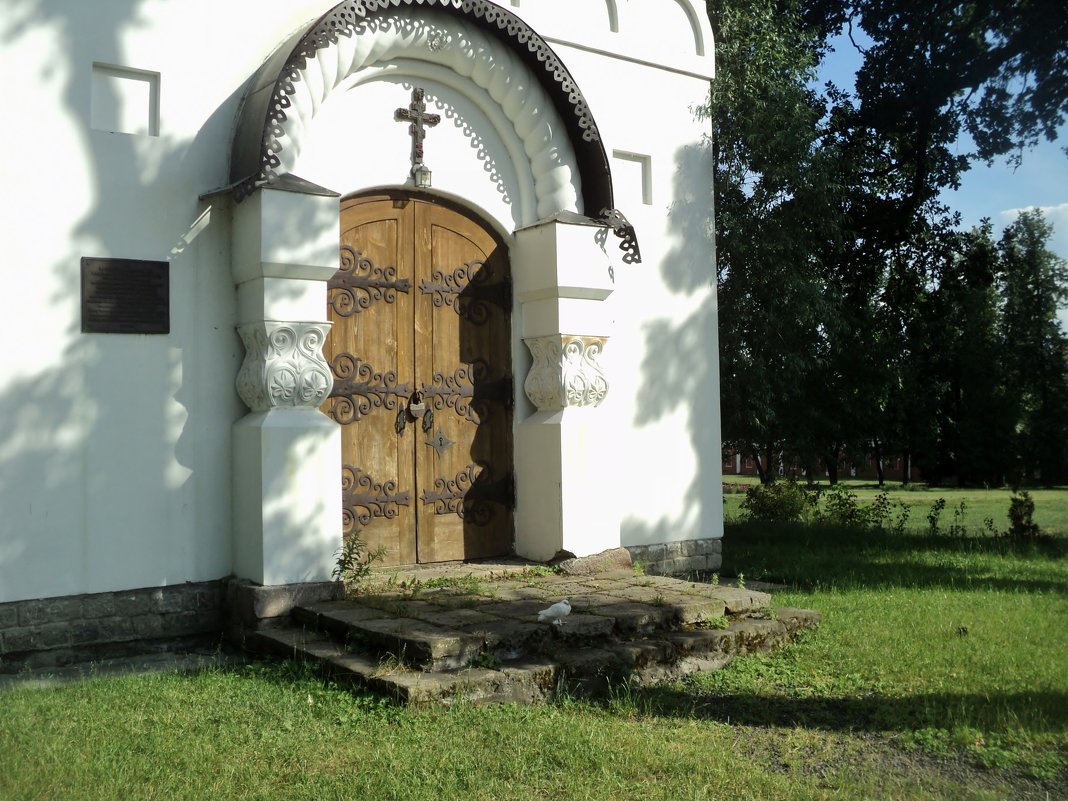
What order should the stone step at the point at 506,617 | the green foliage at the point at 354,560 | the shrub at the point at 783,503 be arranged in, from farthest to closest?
1. the shrub at the point at 783,503
2. the green foliage at the point at 354,560
3. the stone step at the point at 506,617

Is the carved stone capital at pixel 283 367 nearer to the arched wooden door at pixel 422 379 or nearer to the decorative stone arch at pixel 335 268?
the decorative stone arch at pixel 335 268

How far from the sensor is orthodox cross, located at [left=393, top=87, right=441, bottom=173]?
23.9 feet

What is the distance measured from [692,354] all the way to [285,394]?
12.7ft

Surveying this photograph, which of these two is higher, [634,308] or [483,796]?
[634,308]

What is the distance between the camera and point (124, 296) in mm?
6152

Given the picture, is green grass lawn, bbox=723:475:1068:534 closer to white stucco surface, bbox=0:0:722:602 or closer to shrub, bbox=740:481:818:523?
shrub, bbox=740:481:818:523

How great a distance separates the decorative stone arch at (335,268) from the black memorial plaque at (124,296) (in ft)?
1.58

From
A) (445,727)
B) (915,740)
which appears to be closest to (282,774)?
(445,727)

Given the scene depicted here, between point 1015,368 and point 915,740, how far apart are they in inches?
1127

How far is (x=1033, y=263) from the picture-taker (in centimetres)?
3164

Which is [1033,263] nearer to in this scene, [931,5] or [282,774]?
[931,5]

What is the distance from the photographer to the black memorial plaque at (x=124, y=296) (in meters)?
6.03

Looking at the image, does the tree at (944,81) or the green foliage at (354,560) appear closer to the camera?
the green foliage at (354,560)

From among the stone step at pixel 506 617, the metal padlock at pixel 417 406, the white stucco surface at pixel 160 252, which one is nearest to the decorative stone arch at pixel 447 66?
the white stucco surface at pixel 160 252
